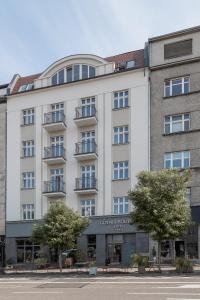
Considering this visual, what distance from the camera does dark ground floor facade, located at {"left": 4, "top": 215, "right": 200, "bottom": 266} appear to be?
37625mm

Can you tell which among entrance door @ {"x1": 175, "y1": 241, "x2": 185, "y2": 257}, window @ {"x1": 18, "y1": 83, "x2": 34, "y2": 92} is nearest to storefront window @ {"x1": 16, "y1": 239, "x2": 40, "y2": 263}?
entrance door @ {"x1": 175, "y1": 241, "x2": 185, "y2": 257}

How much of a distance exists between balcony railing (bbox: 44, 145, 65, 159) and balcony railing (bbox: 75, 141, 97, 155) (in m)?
1.44

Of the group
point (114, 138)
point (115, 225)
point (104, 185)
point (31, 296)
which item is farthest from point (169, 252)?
point (31, 296)

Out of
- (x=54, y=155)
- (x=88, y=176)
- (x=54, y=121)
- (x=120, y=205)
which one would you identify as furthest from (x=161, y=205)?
(x=54, y=121)

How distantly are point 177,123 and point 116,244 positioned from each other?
10779 mm

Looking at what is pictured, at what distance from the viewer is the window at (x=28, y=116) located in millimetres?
45719

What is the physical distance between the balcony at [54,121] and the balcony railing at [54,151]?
1.64 meters

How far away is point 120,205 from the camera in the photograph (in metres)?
40.6

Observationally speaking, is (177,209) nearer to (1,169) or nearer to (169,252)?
(169,252)

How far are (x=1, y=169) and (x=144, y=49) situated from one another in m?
17.0

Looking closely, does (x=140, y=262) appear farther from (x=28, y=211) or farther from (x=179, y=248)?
(x=28, y=211)

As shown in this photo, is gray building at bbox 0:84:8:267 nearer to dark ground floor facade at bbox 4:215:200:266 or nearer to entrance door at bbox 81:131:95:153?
dark ground floor facade at bbox 4:215:200:266

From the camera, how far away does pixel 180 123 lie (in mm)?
39344

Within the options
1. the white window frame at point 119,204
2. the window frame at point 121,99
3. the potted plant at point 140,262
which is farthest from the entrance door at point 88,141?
the potted plant at point 140,262
